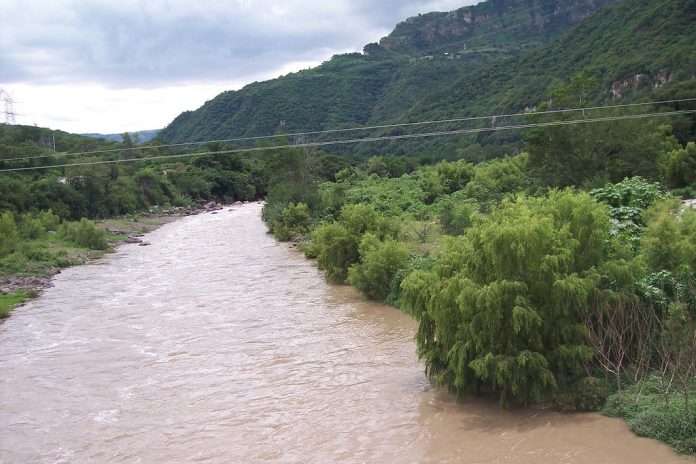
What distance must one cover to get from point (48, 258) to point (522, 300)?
31161mm

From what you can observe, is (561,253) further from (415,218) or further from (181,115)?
(181,115)

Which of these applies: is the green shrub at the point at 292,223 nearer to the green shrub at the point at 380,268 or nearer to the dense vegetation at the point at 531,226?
the dense vegetation at the point at 531,226

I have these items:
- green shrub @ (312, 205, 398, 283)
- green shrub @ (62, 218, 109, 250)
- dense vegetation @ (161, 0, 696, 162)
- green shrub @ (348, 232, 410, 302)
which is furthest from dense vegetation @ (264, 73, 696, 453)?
dense vegetation @ (161, 0, 696, 162)

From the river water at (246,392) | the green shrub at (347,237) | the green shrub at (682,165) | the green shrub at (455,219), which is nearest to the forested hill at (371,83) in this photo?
the green shrub at (682,165)

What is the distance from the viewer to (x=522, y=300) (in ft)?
36.9

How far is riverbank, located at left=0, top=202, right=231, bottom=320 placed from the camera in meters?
27.2

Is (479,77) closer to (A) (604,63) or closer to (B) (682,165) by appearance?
(A) (604,63)

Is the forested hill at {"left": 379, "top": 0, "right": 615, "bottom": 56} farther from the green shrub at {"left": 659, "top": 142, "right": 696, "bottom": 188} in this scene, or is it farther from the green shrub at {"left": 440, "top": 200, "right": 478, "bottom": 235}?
the green shrub at {"left": 440, "top": 200, "right": 478, "bottom": 235}

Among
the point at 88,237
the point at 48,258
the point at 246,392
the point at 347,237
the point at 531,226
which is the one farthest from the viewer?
the point at 88,237

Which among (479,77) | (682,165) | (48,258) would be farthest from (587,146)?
(479,77)

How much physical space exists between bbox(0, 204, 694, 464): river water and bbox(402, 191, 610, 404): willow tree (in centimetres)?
94

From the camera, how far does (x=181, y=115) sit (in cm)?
16312

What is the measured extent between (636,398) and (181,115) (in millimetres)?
163396

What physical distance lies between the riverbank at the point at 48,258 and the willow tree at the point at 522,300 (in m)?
19.0
